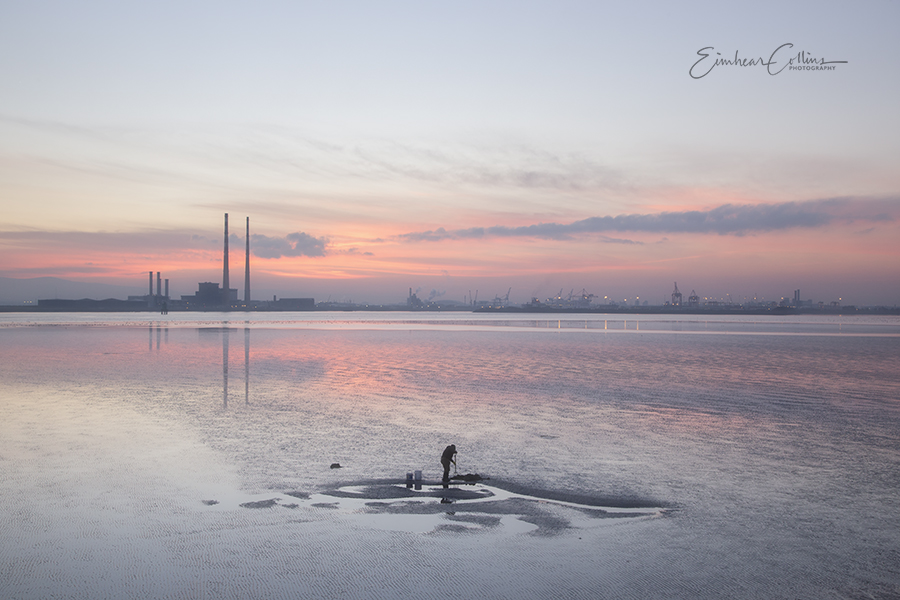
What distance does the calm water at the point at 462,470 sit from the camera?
6246 millimetres

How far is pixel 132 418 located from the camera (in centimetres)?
1441

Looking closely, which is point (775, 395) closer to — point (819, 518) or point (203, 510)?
point (819, 518)

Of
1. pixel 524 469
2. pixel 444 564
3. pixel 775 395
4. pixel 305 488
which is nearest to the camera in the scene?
pixel 444 564

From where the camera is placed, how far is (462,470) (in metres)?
10.1

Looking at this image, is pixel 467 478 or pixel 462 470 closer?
pixel 467 478

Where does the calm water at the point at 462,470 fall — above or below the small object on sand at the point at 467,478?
below

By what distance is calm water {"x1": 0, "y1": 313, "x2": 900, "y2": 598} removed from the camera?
20.5 feet

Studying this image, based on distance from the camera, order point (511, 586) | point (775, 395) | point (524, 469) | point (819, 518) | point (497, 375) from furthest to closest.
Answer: point (497, 375) < point (775, 395) < point (524, 469) < point (819, 518) < point (511, 586)

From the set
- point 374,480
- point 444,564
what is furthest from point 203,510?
point 444,564

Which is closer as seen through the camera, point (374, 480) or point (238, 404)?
point (374, 480)

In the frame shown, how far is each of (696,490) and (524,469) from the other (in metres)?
2.53

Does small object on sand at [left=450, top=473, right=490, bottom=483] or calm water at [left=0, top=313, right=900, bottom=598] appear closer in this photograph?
calm water at [left=0, top=313, right=900, bottom=598]

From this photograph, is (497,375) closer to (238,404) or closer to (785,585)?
(238,404)

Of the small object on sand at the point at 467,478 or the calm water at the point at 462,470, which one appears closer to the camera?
the calm water at the point at 462,470
